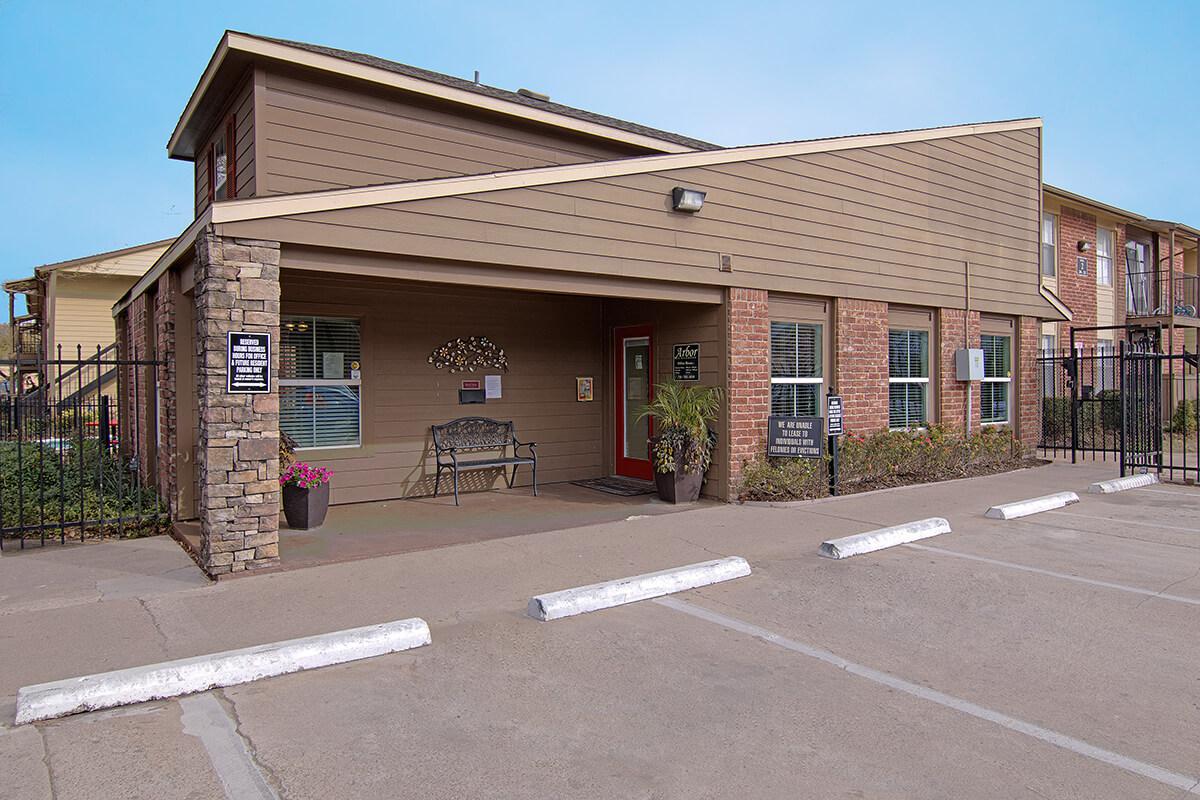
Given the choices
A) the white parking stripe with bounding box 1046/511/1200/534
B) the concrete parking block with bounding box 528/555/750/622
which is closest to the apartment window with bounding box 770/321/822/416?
the white parking stripe with bounding box 1046/511/1200/534

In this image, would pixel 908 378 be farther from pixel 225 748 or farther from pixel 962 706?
pixel 225 748

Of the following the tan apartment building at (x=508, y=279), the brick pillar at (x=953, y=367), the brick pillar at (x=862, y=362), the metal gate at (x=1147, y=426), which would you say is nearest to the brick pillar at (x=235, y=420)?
the tan apartment building at (x=508, y=279)

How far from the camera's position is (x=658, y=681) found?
427cm

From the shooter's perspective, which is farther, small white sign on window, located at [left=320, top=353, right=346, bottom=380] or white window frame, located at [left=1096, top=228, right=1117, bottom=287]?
white window frame, located at [left=1096, top=228, right=1117, bottom=287]

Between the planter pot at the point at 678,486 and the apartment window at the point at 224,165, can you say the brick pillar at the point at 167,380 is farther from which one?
the planter pot at the point at 678,486

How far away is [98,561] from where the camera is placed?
6.93 meters

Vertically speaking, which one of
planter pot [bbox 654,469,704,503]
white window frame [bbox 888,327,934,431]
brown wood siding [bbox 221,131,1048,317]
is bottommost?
planter pot [bbox 654,469,704,503]

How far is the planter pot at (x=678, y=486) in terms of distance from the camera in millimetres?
9219

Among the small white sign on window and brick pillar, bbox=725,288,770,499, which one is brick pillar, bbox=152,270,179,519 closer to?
the small white sign on window

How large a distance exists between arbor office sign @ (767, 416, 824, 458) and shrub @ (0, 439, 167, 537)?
6.92 metres

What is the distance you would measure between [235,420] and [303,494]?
164 cm

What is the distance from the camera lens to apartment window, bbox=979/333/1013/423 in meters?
13.2

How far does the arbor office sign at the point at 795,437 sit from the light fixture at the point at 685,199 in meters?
2.77

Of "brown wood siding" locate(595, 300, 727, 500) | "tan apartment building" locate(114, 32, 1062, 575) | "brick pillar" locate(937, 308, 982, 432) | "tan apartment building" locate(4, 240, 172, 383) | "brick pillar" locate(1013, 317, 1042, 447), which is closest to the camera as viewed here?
"tan apartment building" locate(114, 32, 1062, 575)
